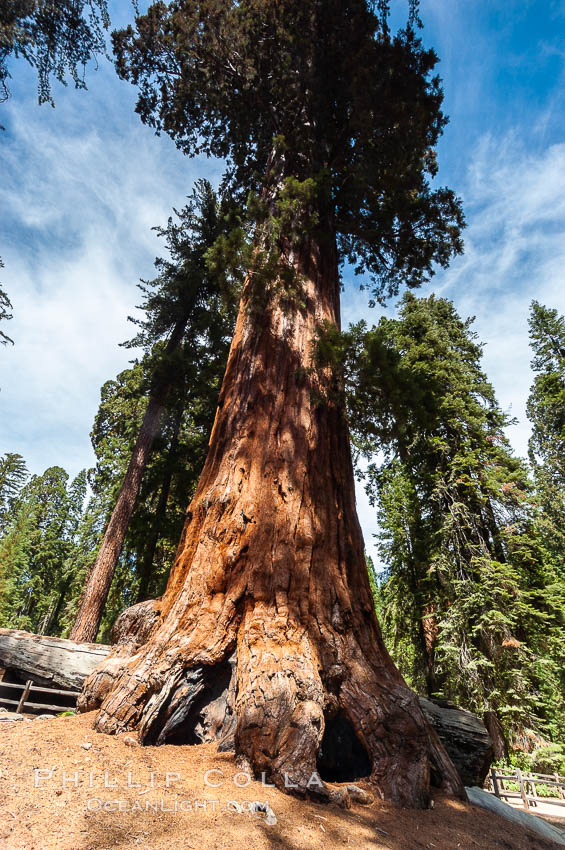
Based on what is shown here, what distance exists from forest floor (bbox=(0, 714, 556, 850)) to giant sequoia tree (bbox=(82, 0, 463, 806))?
0.22m

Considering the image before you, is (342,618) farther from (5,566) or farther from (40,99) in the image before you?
(5,566)

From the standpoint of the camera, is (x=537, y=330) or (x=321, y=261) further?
(x=537, y=330)

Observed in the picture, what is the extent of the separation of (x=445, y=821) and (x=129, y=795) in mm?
2098

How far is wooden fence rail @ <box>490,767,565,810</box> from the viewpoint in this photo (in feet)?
28.2

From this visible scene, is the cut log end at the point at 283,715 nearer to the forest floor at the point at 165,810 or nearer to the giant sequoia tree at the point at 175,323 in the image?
the forest floor at the point at 165,810

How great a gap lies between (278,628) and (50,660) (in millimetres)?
3543

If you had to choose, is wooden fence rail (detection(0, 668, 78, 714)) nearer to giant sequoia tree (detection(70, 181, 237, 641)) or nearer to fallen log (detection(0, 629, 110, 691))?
fallen log (detection(0, 629, 110, 691))

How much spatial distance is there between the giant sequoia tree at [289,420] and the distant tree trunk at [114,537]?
18.3 ft

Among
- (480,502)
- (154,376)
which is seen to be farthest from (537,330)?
(154,376)

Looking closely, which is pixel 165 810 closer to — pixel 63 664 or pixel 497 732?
pixel 63 664

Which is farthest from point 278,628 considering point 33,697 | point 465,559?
point 465,559

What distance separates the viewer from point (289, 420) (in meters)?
4.62

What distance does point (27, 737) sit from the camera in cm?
263

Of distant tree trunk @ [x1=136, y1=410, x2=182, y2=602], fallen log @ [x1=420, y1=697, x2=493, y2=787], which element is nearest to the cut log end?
fallen log @ [x1=420, y1=697, x2=493, y2=787]
